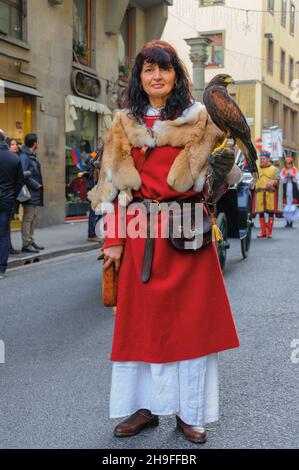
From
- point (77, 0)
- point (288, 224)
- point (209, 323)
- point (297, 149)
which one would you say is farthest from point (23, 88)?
point (297, 149)

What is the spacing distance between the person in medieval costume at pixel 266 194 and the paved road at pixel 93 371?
5746 millimetres

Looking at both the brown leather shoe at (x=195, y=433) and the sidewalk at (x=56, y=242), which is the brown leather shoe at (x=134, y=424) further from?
the sidewalk at (x=56, y=242)

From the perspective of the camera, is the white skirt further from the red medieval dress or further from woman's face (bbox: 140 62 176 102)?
woman's face (bbox: 140 62 176 102)

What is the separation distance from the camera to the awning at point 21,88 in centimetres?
1382

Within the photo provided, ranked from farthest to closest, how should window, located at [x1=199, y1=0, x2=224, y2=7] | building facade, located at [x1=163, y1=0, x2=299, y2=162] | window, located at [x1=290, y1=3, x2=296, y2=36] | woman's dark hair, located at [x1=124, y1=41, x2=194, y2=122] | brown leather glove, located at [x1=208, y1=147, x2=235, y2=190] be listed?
window, located at [x1=290, y1=3, x2=296, y2=36], building facade, located at [x1=163, y1=0, x2=299, y2=162], window, located at [x1=199, y1=0, x2=224, y2=7], woman's dark hair, located at [x1=124, y1=41, x2=194, y2=122], brown leather glove, located at [x1=208, y1=147, x2=235, y2=190]

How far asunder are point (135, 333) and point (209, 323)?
36cm

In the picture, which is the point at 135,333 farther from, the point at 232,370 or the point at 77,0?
the point at 77,0

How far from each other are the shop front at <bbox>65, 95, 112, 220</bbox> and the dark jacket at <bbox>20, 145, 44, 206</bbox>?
6.03 metres

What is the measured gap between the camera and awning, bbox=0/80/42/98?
544 inches

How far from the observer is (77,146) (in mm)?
18047

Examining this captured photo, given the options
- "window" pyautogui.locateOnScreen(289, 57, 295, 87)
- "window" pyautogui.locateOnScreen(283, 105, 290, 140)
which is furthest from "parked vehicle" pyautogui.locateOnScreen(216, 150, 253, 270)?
"window" pyautogui.locateOnScreen(289, 57, 295, 87)

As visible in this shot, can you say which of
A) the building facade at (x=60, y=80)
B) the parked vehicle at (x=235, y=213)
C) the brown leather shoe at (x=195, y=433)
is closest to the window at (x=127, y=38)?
the building facade at (x=60, y=80)

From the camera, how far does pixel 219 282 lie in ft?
10.1
